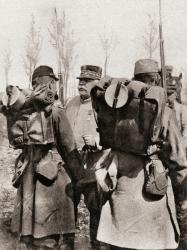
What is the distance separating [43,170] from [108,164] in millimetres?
626

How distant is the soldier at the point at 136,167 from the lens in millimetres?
3625

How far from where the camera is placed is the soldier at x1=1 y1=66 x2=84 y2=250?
407 cm

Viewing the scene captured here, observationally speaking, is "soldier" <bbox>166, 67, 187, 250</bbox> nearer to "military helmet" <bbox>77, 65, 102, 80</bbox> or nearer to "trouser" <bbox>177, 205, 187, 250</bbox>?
"trouser" <bbox>177, 205, 187, 250</bbox>

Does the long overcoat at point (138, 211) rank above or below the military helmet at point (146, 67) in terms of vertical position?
below

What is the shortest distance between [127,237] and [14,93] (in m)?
1.56

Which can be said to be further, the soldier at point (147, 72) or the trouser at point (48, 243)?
the trouser at point (48, 243)

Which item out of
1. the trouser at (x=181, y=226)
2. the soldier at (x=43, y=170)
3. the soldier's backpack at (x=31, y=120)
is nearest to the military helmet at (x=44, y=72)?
the soldier at (x=43, y=170)

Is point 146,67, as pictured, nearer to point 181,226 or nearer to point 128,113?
point 128,113

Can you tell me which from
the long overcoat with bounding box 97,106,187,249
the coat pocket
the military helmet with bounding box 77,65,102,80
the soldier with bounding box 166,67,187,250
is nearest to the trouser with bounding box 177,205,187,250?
the soldier with bounding box 166,67,187,250

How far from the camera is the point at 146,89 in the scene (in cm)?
355

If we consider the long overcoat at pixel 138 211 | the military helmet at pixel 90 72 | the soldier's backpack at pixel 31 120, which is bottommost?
the long overcoat at pixel 138 211

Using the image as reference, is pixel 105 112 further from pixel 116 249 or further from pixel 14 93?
pixel 116 249

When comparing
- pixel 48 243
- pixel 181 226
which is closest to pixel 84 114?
pixel 181 226

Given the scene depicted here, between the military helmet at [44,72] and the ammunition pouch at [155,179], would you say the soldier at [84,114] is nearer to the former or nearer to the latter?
the military helmet at [44,72]
